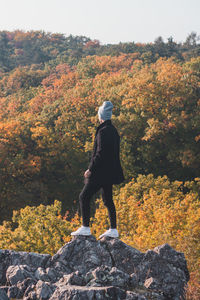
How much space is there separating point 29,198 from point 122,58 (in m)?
37.2

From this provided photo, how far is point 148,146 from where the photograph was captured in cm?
2958

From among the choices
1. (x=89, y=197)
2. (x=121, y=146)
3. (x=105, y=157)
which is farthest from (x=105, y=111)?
(x=121, y=146)

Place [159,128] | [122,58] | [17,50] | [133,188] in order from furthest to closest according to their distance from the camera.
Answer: [17,50], [122,58], [159,128], [133,188]

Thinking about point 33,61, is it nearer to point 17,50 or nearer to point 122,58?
point 17,50

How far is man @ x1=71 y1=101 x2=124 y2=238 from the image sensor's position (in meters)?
7.30

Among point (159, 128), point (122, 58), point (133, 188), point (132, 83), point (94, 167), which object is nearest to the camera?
point (94, 167)

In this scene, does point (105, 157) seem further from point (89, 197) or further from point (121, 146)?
point (121, 146)

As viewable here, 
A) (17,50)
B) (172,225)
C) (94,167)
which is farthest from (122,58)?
(94,167)

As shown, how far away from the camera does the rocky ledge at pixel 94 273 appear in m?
5.97

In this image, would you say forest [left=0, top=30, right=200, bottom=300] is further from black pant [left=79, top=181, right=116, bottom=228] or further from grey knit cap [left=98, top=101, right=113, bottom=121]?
grey knit cap [left=98, top=101, right=113, bottom=121]

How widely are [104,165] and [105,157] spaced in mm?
174

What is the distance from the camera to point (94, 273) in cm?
657

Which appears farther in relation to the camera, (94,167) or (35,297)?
(94,167)

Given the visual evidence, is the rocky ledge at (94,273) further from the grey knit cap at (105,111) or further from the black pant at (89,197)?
the grey knit cap at (105,111)
